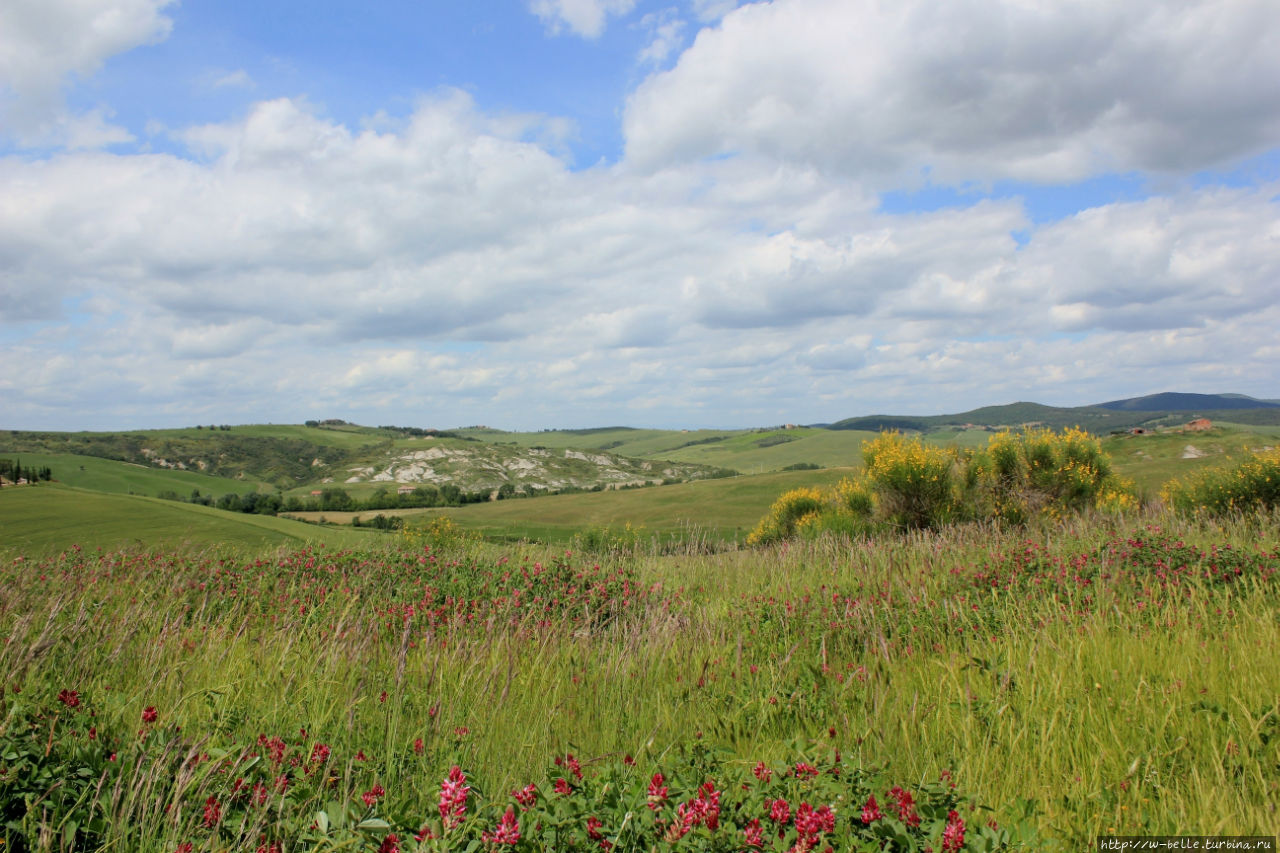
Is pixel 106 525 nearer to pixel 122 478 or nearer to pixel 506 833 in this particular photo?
pixel 506 833

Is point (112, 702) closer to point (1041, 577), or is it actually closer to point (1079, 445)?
point (1041, 577)

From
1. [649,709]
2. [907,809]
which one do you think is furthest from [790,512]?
[907,809]

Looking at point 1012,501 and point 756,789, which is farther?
point 1012,501

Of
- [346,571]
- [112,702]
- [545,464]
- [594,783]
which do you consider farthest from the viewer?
[545,464]

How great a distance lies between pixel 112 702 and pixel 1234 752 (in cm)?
580

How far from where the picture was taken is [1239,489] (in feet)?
50.8

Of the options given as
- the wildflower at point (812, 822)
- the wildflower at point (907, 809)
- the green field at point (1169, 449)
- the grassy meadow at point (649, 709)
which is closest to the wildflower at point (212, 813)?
the grassy meadow at point (649, 709)

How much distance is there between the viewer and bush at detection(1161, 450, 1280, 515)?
14.8 meters

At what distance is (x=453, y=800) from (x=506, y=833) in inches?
9.1

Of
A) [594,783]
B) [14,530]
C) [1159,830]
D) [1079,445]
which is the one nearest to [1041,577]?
[1159,830]

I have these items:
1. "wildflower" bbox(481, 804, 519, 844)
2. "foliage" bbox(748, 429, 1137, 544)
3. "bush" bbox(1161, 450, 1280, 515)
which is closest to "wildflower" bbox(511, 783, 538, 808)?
"wildflower" bbox(481, 804, 519, 844)

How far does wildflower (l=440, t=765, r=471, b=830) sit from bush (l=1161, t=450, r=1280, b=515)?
1637 centimetres

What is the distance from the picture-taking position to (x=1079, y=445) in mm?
18359

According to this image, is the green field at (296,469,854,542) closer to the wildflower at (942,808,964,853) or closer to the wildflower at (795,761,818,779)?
the wildflower at (795,761,818,779)
